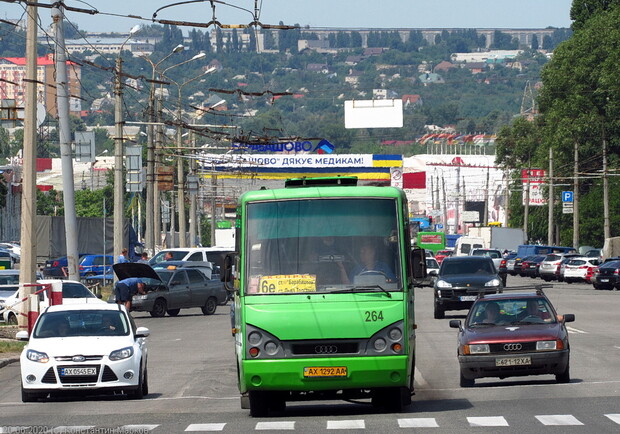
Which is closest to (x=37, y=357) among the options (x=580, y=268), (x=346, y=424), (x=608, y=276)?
(x=346, y=424)

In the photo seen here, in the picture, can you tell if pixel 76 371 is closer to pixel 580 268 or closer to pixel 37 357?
pixel 37 357

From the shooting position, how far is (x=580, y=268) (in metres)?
70.0

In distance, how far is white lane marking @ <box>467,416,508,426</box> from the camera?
1495 cm

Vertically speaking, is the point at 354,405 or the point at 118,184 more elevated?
the point at 118,184

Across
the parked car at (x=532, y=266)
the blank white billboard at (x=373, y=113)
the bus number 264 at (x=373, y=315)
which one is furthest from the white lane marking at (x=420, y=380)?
the blank white billboard at (x=373, y=113)

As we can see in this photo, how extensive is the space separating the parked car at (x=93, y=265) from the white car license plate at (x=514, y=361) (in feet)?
146

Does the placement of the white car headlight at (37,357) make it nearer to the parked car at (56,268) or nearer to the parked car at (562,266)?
the parked car at (56,268)

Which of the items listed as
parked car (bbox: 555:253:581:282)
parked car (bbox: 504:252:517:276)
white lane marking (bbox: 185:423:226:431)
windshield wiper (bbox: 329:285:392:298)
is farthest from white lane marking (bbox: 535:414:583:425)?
parked car (bbox: 504:252:517:276)

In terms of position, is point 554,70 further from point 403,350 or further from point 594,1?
point 403,350

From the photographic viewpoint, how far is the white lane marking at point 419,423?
1488 centimetres

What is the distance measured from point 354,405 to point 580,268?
53.1 metres

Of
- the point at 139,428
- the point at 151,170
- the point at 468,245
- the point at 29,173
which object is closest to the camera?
the point at 139,428

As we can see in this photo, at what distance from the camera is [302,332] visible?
15.6 meters

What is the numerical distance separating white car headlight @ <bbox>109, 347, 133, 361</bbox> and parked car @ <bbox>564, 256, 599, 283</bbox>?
173 ft
